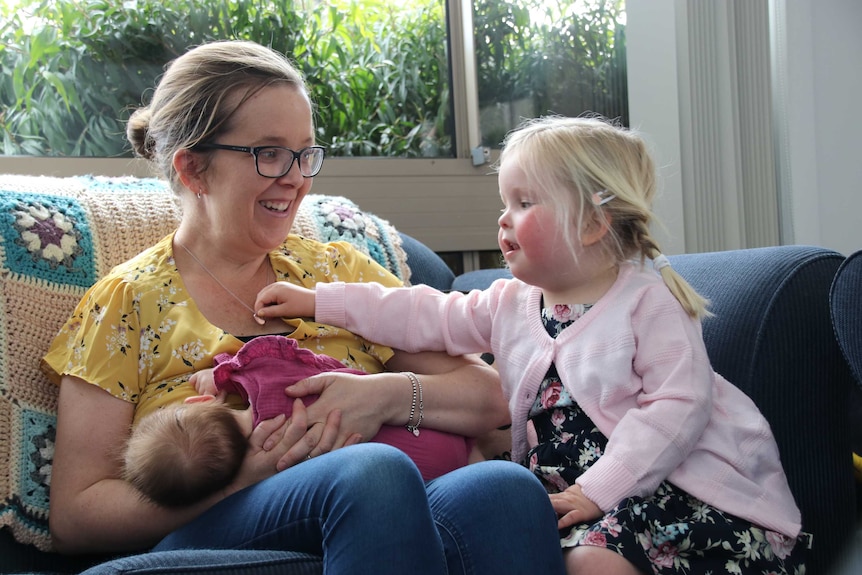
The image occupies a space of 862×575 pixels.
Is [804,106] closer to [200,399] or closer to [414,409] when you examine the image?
[414,409]

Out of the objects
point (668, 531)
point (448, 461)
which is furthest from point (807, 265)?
point (448, 461)

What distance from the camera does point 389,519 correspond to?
109 centimetres

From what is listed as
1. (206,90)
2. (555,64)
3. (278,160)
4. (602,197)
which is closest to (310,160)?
(278,160)

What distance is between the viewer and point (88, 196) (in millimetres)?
1683

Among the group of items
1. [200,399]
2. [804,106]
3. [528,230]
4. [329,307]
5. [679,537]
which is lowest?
[679,537]

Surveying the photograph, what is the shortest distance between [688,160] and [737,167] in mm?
151

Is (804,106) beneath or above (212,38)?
beneath

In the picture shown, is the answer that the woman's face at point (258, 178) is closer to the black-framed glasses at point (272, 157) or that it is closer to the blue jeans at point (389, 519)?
the black-framed glasses at point (272, 157)

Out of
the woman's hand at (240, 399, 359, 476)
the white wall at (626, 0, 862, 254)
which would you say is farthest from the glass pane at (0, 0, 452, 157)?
the woman's hand at (240, 399, 359, 476)

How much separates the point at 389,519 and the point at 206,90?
0.84 metres

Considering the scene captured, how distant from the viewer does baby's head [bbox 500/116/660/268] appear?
1.45m

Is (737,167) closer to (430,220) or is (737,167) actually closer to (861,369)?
(430,220)

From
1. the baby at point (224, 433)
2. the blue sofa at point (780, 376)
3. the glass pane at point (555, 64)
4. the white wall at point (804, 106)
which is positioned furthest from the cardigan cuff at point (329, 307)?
the glass pane at point (555, 64)

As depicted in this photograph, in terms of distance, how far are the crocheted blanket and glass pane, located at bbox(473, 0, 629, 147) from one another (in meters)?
1.54
